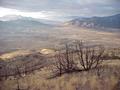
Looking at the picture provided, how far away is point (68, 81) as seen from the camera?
17266 mm

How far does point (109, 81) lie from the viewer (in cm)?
1548

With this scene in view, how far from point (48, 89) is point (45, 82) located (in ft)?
6.27

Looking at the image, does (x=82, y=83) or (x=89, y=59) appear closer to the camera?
(x=82, y=83)

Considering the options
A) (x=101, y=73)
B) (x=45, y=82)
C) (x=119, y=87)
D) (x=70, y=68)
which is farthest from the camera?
(x=70, y=68)

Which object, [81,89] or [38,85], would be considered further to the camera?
[38,85]

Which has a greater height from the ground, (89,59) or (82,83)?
(82,83)

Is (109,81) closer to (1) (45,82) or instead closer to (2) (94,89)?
(2) (94,89)

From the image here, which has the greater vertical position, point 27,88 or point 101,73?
point 101,73

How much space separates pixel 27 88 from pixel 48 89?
2.31 metres

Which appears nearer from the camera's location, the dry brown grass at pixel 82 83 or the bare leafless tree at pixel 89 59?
the dry brown grass at pixel 82 83

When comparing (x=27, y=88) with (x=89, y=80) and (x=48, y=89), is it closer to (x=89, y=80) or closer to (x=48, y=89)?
(x=48, y=89)

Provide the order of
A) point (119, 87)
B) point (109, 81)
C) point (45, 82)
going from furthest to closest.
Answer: point (45, 82) → point (109, 81) → point (119, 87)

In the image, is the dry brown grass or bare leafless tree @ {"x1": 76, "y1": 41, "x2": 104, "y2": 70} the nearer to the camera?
the dry brown grass

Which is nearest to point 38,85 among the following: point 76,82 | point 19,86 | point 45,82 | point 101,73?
point 45,82
